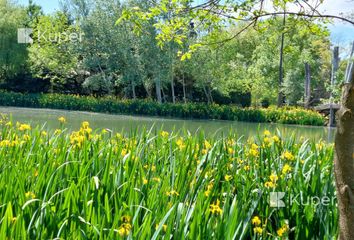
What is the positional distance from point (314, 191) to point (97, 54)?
20166 mm

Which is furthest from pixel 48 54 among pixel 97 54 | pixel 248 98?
pixel 248 98

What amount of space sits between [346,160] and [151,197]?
0.79m

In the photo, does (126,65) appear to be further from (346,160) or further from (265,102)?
(346,160)

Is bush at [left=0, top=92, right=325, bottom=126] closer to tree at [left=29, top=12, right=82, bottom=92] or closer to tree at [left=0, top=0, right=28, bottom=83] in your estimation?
tree at [left=29, top=12, right=82, bottom=92]

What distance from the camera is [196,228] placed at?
1.51 metres

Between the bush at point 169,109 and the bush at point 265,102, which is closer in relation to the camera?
the bush at point 169,109

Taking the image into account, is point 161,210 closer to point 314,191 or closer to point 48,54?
point 314,191

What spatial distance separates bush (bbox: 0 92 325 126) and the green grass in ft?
47.4

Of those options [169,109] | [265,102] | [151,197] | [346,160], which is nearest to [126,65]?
[169,109]

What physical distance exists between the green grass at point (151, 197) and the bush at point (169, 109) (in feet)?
47.4

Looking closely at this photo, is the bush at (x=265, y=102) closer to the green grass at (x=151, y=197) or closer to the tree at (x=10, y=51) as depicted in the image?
the tree at (x=10, y=51)

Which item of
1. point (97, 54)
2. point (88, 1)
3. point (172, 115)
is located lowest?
point (172, 115)

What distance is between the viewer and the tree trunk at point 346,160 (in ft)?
4.03

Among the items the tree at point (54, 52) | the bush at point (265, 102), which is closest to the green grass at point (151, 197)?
the tree at point (54, 52)
